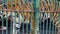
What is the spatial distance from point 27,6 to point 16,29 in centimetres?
57

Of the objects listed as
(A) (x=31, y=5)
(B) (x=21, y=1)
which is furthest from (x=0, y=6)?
(A) (x=31, y=5)

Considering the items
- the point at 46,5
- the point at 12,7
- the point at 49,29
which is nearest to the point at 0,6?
the point at 12,7

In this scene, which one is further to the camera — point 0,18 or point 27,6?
point 0,18

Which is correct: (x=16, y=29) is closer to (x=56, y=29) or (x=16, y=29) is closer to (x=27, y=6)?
(x=27, y=6)

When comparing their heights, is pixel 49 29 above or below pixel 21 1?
below

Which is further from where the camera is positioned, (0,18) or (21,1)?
(0,18)

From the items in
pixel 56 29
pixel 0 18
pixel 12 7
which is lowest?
pixel 56 29

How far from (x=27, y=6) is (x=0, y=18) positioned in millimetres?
729

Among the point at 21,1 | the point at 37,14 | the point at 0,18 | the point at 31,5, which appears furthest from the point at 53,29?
the point at 0,18

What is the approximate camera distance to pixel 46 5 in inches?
119

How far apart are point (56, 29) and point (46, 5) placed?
0.59 meters

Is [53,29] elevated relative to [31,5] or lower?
lower

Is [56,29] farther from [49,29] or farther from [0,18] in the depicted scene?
[0,18]

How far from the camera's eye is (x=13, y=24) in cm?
303
